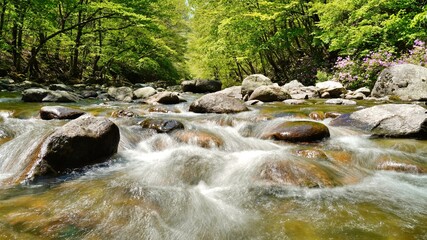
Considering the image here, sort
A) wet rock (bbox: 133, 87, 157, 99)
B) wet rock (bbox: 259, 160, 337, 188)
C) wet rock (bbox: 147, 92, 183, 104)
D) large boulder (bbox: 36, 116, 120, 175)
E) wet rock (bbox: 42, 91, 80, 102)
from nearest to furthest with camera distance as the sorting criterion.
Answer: wet rock (bbox: 259, 160, 337, 188), large boulder (bbox: 36, 116, 120, 175), wet rock (bbox: 42, 91, 80, 102), wet rock (bbox: 147, 92, 183, 104), wet rock (bbox: 133, 87, 157, 99)

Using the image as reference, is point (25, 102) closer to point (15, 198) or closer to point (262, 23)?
point (15, 198)

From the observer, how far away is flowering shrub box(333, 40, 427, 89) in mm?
11750

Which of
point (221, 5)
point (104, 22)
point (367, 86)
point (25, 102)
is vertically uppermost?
point (221, 5)

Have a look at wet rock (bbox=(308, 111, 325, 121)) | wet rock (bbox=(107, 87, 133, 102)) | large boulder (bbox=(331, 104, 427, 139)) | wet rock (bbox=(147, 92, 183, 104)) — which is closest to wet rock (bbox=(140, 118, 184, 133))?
wet rock (bbox=(308, 111, 325, 121))

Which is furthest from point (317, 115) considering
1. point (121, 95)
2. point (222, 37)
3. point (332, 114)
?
point (222, 37)

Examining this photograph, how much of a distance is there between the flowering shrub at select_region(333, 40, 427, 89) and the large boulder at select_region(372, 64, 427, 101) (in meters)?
1.86

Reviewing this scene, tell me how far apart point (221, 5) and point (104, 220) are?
1928 centimetres

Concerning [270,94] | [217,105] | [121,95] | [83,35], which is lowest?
[121,95]

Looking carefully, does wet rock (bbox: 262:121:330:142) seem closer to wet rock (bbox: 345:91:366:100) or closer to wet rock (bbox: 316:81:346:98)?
wet rock (bbox: 345:91:366:100)

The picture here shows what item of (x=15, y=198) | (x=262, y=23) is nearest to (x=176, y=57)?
(x=262, y=23)

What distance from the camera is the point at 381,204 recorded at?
3168mm

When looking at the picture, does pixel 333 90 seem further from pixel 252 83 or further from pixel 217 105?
pixel 217 105

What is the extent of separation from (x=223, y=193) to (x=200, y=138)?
2.17 metres

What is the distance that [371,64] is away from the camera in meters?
12.6
